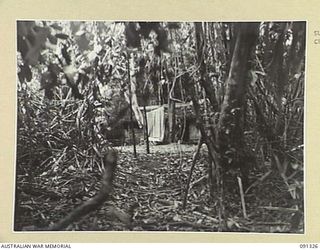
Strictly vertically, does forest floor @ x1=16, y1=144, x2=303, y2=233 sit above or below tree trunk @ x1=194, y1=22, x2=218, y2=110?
below

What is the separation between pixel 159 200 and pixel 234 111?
11 cm

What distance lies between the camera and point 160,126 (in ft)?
1.25

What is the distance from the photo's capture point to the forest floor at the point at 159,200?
38 centimetres

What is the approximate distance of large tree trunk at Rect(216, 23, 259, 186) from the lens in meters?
0.38

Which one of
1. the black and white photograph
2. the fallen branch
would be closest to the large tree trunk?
the black and white photograph

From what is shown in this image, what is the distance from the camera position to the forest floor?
0.38 m

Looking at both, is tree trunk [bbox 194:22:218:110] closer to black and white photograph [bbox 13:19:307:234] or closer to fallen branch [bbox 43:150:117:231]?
black and white photograph [bbox 13:19:307:234]

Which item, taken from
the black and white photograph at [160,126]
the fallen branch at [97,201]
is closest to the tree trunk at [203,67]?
the black and white photograph at [160,126]

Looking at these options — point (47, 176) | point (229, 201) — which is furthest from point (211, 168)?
point (47, 176)

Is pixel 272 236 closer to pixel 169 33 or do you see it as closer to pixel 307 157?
pixel 307 157

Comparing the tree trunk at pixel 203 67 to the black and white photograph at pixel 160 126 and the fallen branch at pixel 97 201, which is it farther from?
the fallen branch at pixel 97 201

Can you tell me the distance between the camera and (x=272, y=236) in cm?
38

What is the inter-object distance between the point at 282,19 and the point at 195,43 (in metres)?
0.08

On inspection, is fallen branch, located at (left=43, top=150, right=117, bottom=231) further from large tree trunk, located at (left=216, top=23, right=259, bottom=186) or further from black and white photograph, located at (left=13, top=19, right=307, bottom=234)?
large tree trunk, located at (left=216, top=23, right=259, bottom=186)
